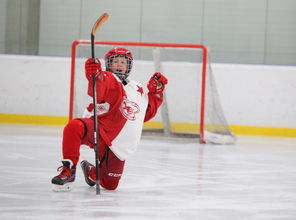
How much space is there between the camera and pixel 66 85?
7996mm

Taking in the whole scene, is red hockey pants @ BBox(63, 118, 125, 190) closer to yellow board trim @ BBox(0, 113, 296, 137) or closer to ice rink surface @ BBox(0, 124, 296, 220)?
ice rink surface @ BBox(0, 124, 296, 220)

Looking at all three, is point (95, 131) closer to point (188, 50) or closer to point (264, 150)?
point (264, 150)

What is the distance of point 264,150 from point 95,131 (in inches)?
123

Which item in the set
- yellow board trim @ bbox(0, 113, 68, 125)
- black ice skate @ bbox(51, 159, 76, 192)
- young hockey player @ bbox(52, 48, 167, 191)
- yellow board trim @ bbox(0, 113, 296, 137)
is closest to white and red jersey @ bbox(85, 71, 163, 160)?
young hockey player @ bbox(52, 48, 167, 191)

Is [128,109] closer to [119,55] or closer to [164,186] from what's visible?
[119,55]

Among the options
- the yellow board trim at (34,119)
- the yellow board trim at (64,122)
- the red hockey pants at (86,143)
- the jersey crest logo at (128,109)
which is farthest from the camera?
the yellow board trim at (34,119)

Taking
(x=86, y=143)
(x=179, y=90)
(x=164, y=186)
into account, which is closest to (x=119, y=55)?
(x=86, y=143)

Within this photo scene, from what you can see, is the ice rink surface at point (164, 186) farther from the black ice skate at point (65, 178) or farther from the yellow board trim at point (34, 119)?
the yellow board trim at point (34, 119)

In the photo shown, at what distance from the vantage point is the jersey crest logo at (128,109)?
3.06 meters

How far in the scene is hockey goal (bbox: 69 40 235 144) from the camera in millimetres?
6535

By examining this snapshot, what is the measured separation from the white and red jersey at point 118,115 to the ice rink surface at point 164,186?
24 centimetres

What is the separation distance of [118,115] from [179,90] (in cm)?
361

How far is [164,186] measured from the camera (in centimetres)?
345

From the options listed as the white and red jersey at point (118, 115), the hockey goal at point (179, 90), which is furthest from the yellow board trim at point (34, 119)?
the white and red jersey at point (118, 115)
